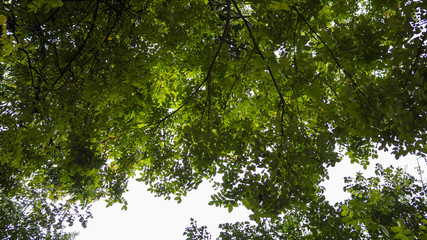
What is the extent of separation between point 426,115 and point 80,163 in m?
3.75

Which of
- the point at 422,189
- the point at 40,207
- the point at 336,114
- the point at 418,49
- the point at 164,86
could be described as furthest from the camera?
the point at 40,207

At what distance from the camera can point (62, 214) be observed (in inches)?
243

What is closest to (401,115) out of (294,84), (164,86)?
(294,84)

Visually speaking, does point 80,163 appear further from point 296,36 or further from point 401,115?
point 401,115

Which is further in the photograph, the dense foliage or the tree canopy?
the dense foliage

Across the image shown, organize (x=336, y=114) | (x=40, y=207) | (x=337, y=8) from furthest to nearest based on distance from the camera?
(x=40, y=207)
(x=336, y=114)
(x=337, y=8)

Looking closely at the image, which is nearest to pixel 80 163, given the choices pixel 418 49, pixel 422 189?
pixel 418 49

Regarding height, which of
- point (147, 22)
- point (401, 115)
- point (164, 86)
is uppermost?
point (164, 86)

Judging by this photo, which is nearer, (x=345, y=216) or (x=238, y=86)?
(x=238, y=86)

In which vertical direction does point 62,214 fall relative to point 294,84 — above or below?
above

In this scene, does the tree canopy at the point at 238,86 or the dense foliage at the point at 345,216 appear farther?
the dense foliage at the point at 345,216

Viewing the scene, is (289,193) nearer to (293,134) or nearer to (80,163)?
(293,134)

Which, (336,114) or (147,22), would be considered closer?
(336,114)

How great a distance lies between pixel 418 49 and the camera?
2080mm
